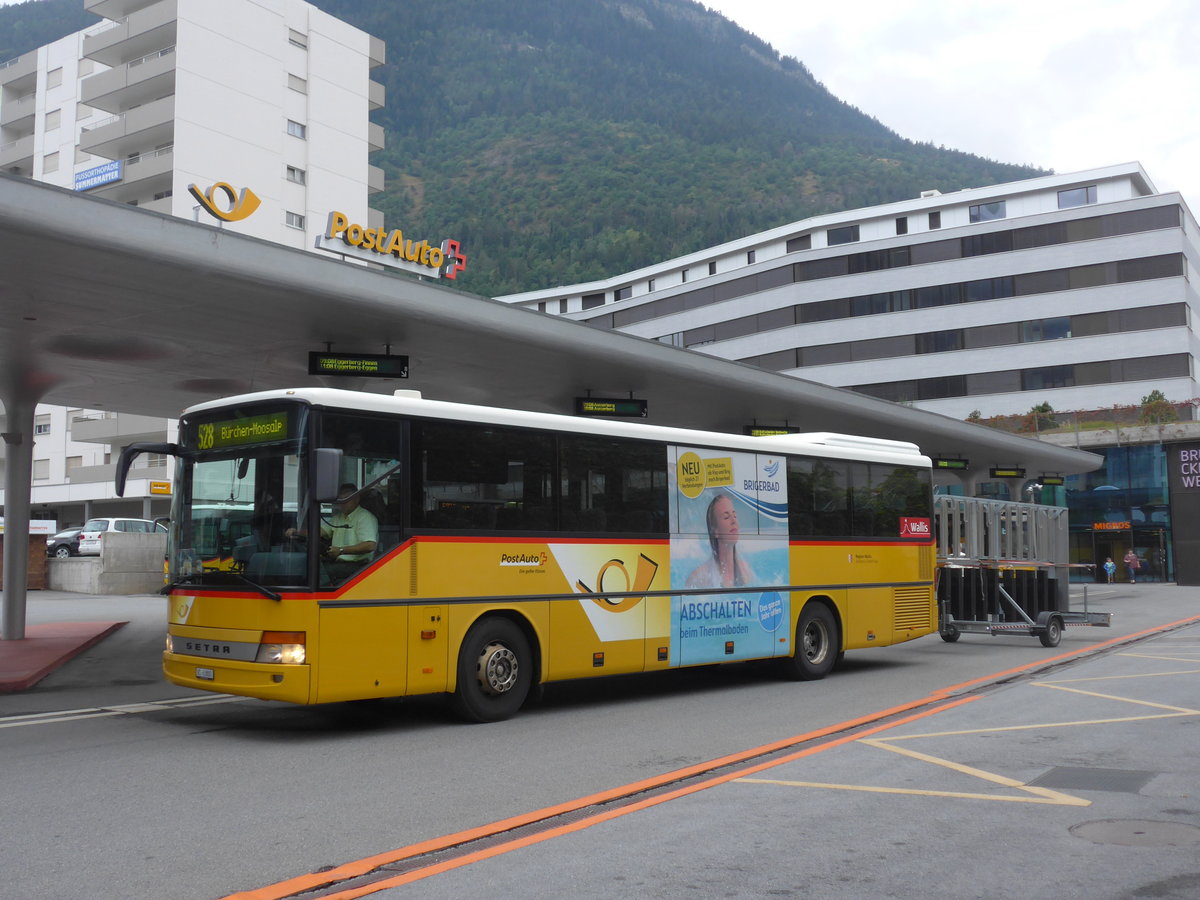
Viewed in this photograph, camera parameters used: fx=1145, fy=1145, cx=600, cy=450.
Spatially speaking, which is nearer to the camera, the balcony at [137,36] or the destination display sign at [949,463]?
the destination display sign at [949,463]

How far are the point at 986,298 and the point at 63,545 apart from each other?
51001 mm

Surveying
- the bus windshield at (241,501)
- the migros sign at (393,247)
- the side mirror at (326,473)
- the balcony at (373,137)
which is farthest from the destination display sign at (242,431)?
the balcony at (373,137)

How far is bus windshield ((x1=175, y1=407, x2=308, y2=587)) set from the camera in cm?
945

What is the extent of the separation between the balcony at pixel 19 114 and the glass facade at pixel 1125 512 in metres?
62.2

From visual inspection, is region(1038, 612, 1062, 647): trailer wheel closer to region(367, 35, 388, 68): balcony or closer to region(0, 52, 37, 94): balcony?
region(367, 35, 388, 68): balcony

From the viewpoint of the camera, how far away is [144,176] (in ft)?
180

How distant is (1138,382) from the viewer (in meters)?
62.2

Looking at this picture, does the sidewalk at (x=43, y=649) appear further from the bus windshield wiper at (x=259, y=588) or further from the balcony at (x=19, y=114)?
the balcony at (x=19, y=114)

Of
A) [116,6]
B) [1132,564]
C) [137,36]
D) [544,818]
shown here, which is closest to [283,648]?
[544,818]

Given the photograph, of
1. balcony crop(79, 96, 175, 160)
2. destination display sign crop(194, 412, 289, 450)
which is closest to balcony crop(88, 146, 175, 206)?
balcony crop(79, 96, 175, 160)

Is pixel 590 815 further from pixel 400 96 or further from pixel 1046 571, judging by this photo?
pixel 400 96

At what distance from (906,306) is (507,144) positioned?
337 ft

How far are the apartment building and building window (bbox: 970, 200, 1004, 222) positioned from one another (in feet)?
120

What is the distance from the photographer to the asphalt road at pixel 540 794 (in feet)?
17.7
